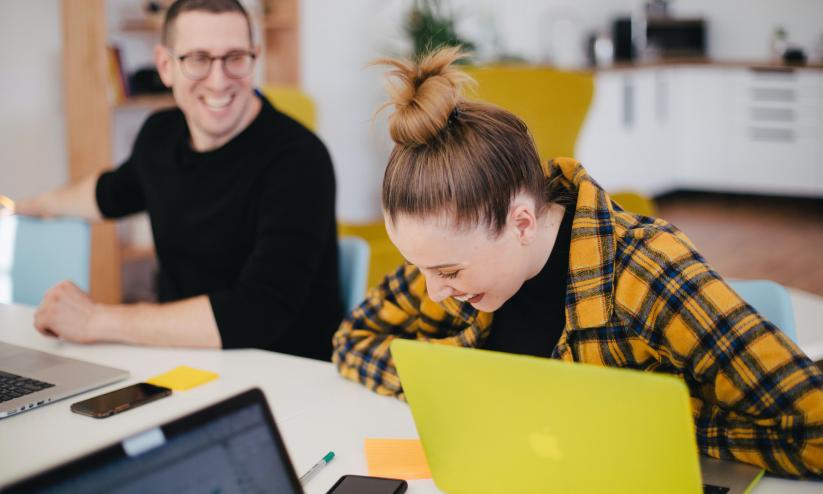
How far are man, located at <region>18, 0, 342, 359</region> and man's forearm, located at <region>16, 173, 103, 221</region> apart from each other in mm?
201

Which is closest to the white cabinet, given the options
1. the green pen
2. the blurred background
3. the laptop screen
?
the blurred background

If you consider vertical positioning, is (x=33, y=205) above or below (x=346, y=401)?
above

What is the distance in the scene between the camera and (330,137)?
5.00 metres

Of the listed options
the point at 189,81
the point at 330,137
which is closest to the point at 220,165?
the point at 189,81

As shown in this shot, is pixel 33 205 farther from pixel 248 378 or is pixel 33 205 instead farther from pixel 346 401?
pixel 346 401

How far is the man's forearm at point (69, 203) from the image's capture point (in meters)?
2.30

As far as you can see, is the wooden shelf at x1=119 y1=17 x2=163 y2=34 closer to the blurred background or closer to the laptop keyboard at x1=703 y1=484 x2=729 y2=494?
the blurred background

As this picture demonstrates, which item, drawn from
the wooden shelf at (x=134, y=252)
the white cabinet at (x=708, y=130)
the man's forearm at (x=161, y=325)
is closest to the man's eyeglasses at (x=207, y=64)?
the man's forearm at (x=161, y=325)

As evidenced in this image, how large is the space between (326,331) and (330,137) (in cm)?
307

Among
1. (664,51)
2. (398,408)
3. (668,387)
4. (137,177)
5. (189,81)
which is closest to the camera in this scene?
(668,387)

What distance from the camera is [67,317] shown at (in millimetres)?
1707

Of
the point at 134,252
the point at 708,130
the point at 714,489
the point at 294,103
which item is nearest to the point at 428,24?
the point at 294,103

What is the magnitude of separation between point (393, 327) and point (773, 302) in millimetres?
644

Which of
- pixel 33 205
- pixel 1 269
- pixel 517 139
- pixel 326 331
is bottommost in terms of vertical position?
pixel 326 331
